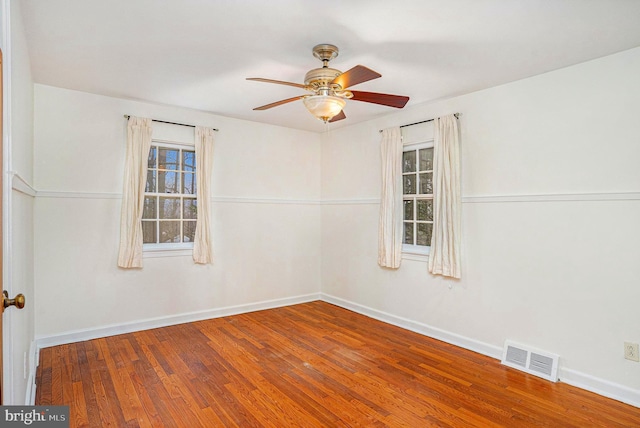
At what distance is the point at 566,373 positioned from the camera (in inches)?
118

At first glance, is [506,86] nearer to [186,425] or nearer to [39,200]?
[186,425]

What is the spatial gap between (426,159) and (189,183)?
295cm

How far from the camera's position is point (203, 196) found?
4.50m

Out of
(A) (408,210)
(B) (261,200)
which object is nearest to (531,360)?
(A) (408,210)

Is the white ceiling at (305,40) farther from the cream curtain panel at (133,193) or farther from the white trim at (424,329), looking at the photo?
the white trim at (424,329)

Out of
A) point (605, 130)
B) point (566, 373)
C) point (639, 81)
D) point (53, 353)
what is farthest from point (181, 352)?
point (639, 81)

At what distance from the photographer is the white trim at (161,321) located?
3.68 meters

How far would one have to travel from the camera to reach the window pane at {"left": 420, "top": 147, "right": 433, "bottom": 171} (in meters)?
4.16

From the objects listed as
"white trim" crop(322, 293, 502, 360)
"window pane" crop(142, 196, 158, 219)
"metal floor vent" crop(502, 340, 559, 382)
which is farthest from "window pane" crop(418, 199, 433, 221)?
"window pane" crop(142, 196, 158, 219)

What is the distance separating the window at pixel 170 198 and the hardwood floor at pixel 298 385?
1.14 metres

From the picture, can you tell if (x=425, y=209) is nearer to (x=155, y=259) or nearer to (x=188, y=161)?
(x=188, y=161)

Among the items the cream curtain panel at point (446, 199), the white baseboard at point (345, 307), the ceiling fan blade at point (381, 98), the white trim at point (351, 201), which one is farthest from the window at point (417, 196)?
the ceiling fan blade at point (381, 98)

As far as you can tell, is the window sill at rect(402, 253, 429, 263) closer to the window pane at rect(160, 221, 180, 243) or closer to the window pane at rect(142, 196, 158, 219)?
the window pane at rect(160, 221, 180, 243)

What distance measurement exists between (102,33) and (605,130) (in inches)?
153
